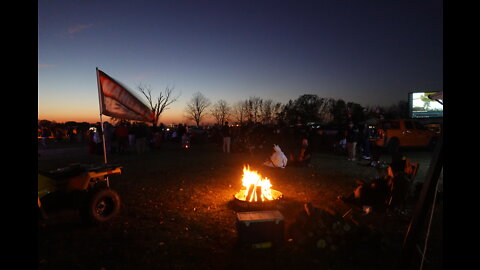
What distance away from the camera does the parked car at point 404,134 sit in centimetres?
1645

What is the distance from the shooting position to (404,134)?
1664 cm

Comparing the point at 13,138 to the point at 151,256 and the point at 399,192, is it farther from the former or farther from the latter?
the point at 399,192

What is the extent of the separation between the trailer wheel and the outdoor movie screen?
31.2 meters

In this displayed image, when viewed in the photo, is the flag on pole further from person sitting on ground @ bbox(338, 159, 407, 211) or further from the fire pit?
person sitting on ground @ bbox(338, 159, 407, 211)

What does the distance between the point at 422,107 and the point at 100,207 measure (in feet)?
105

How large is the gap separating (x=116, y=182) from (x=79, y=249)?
15.7 feet

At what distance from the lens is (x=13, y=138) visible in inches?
55.8

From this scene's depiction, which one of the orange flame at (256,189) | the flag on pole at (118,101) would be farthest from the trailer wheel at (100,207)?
the orange flame at (256,189)

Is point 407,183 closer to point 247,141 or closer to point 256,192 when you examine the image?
point 256,192

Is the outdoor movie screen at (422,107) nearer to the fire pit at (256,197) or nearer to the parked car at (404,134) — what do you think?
the parked car at (404,134)

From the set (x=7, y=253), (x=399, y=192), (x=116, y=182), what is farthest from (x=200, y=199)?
(x=7, y=253)

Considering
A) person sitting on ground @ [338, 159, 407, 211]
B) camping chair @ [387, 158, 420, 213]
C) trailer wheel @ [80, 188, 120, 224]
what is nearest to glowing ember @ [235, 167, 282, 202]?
person sitting on ground @ [338, 159, 407, 211]

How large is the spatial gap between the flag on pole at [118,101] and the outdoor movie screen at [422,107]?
1184 inches

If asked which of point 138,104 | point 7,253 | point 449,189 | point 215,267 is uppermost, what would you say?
point 138,104
